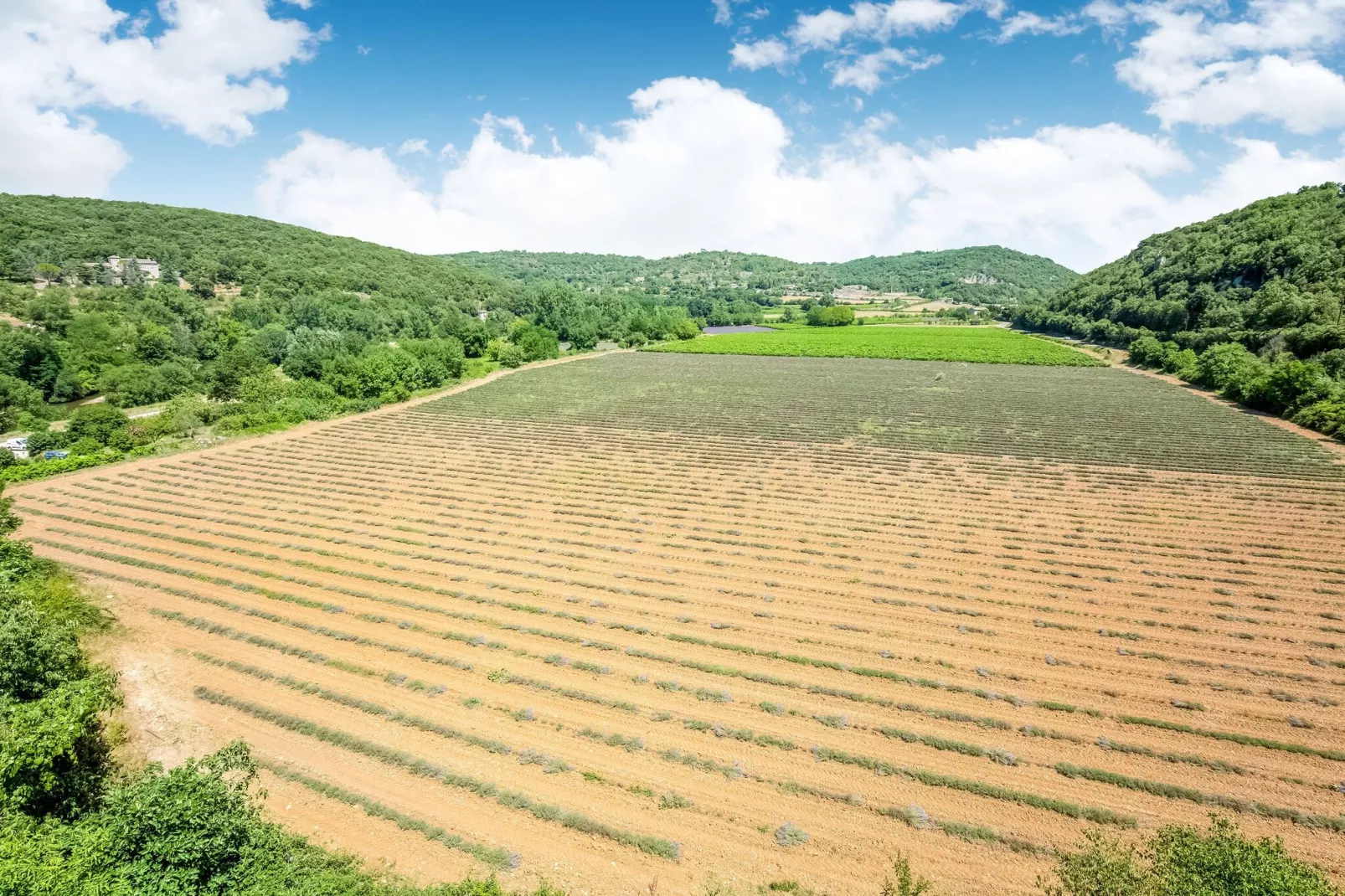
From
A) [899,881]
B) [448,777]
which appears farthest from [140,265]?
[899,881]

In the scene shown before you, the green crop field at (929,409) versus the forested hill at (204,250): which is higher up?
the forested hill at (204,250)

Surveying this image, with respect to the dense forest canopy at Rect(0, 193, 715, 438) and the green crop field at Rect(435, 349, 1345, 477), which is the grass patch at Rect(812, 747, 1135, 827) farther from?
the dense forest canopy at Rect(0, 193, 715, 438)

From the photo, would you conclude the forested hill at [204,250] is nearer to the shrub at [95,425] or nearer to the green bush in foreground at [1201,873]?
the shrub at [95,425]

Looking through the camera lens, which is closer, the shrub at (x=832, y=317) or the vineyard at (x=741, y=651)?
the vineyard at (x=741, y=651)

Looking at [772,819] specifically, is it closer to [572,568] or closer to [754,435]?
[572,568]

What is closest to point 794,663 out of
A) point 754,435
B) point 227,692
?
point 227,692

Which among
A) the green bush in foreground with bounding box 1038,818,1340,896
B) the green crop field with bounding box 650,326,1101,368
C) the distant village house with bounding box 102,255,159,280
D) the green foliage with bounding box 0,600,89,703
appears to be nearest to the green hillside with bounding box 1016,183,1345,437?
the green crop field with bounding box 650,326,1101,368

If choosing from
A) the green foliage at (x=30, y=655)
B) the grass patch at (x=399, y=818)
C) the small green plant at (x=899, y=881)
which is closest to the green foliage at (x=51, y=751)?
the green foliage at (x=30, y=655)
